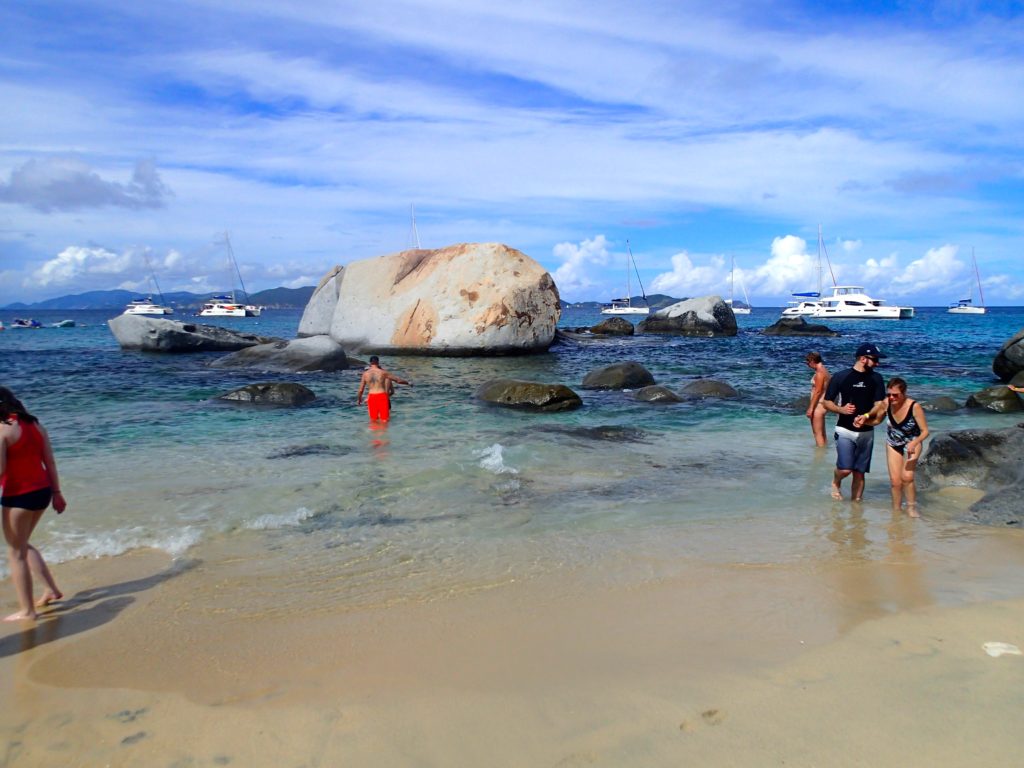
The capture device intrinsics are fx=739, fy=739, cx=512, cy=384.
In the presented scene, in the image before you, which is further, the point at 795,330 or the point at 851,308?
the point at 851,308

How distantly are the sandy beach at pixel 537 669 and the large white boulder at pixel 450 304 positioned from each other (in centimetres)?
1985

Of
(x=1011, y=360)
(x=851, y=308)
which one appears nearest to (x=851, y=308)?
(x=851, y=308)

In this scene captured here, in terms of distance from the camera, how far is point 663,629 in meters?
4.46

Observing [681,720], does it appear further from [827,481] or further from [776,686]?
[827,481]

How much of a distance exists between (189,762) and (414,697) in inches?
40.8

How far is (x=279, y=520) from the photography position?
694 centimetres

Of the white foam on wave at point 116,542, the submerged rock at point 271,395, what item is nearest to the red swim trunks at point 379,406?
the submerged rock at point 271,395

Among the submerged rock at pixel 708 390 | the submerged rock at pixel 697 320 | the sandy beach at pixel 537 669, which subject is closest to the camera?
the sandy beach at pixel 537 669

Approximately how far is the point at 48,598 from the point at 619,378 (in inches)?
545

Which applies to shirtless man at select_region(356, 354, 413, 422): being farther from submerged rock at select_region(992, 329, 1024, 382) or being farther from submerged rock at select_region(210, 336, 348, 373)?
submerged rock at select_region(992, 329, 1024, 382)

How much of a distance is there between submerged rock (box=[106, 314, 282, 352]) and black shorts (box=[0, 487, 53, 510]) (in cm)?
2345

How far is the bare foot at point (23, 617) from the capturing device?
470cm

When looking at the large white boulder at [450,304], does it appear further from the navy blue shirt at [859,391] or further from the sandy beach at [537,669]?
the sandy beach at [537,669]

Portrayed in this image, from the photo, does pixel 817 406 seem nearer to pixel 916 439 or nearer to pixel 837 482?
pixel 837 482
